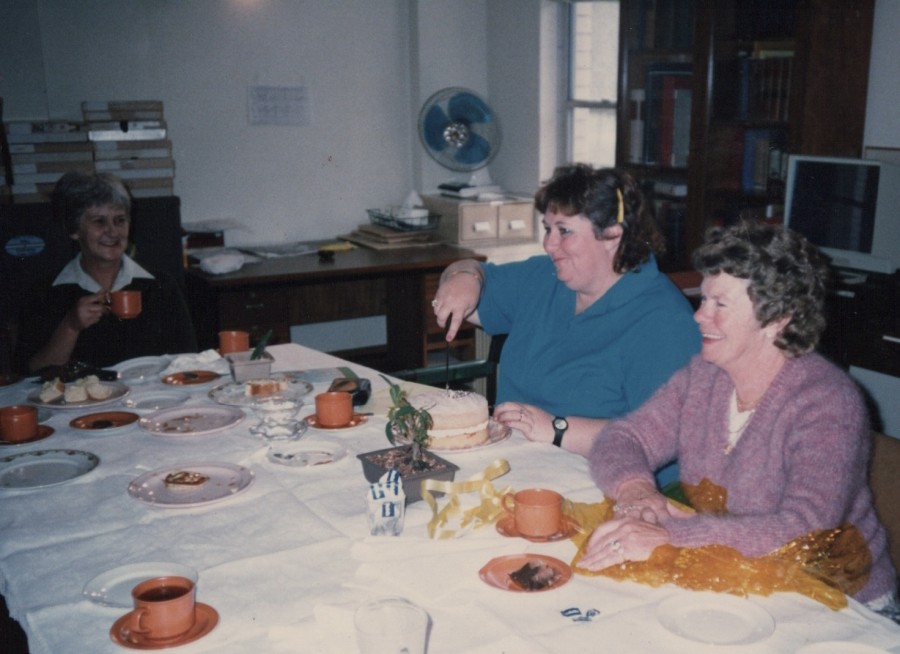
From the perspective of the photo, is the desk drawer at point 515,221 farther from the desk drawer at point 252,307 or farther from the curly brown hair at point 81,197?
the curly brown hair at point 81,197

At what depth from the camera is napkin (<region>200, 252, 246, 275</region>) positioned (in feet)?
13.2

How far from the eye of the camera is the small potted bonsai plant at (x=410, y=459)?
1.61 metres

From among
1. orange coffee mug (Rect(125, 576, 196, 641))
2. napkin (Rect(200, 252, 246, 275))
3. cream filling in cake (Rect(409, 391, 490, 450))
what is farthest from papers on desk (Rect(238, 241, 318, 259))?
orange coffee mug (Rect(125, 576, 196, 641))

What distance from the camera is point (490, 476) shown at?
166cm

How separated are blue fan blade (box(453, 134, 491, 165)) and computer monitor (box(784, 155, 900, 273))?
172cm

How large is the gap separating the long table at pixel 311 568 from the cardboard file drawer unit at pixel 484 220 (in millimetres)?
2846

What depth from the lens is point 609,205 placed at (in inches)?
83.4

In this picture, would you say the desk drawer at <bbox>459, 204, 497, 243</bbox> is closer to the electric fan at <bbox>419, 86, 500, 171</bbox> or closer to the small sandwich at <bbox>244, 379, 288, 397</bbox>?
the electric fan at <bbox>419, 86, 500, 171</bbox>

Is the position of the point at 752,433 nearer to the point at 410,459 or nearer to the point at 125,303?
the point at 410,459

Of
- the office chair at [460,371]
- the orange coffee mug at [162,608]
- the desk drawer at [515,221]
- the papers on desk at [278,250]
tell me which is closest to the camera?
the orange coffee mug at [162,608]

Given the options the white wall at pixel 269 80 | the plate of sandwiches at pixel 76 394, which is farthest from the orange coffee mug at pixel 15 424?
the white wall at pixel 269 80

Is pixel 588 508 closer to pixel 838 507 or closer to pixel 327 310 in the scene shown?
pixel 838 507

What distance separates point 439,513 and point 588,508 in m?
0.26

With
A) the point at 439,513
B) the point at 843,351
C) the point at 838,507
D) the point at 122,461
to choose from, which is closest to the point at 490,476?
the point at 439,513
